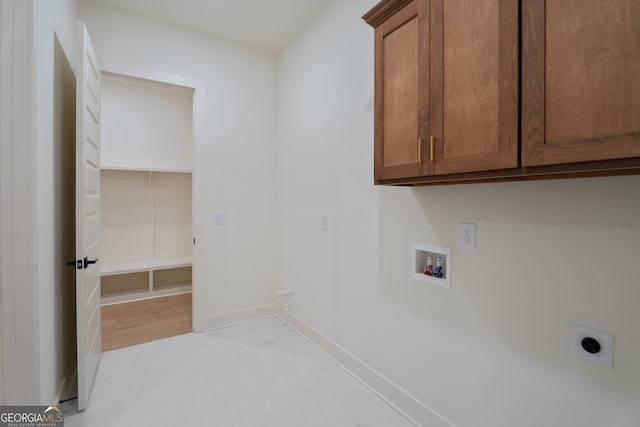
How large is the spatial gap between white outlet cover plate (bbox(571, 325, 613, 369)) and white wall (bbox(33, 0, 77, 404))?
7.34ft

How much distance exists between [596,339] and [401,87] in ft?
4.14

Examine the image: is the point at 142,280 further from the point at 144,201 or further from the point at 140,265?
the point at 144,201

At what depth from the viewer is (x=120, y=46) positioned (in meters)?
2.51

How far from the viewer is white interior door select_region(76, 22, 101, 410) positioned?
5.82ft

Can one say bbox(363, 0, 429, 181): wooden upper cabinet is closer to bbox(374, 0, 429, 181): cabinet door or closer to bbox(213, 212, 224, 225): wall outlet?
bbox(374, 0, 429, 181): cabinet door

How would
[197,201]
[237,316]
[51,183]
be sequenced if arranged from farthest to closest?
[237,316] → [197,201] → [51,183]

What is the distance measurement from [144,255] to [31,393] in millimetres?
2913

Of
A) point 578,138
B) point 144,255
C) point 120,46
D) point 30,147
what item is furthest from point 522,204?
point 144,255

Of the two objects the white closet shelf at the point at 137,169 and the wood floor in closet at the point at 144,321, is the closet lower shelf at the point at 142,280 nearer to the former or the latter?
the wood floor in closet at the point at 144,321

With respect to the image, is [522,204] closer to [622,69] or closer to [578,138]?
[578,138]

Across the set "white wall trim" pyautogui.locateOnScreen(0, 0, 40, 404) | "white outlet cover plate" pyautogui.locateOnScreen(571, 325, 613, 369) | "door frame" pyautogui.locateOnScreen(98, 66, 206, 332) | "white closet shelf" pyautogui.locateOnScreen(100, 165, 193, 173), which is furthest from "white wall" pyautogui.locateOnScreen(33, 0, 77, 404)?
"white outlet cover plate" pyautogui.locateOnScreen(571, 325, 613, 369)

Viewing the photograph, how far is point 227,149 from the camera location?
9.90 feet

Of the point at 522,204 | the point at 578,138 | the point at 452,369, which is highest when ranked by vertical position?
the point at 578,138

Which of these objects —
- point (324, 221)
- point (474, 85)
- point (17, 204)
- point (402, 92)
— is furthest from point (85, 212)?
point (474, 85)
